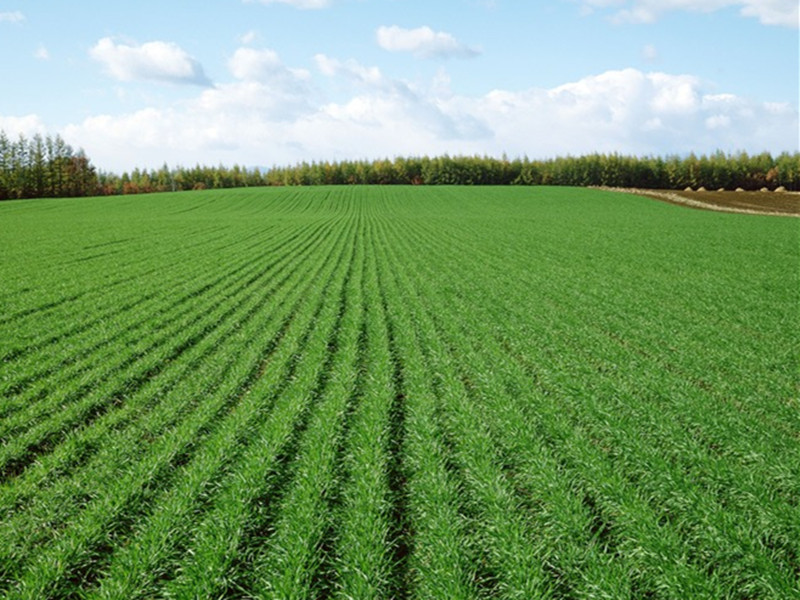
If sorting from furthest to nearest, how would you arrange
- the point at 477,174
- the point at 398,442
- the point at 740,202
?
1. the point at 477,174
2. the point at 740,202
3. the point at 398,442

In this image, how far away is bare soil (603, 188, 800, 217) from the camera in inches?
2180

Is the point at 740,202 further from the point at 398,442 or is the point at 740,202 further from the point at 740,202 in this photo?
the point at 398,442

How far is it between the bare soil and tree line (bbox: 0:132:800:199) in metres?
39.5

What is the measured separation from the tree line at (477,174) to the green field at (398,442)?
341ft

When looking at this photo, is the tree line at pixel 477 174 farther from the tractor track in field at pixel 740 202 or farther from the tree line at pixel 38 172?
the tractor track in field at pixel 740 202

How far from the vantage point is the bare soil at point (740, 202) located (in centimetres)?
5537

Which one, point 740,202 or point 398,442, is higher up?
point 740,202

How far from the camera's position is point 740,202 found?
62.5m

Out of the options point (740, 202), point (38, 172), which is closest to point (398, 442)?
point (740, 202)

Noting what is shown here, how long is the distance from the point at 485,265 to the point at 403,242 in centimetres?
984

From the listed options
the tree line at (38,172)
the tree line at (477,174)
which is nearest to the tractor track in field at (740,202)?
the tree line at (477,174)

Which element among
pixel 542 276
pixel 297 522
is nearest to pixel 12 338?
pixel 297 522

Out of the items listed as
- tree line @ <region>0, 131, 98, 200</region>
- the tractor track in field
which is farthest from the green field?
tree line @ <region>0, 131, 98, 200</region>

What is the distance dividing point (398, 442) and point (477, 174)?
115m
